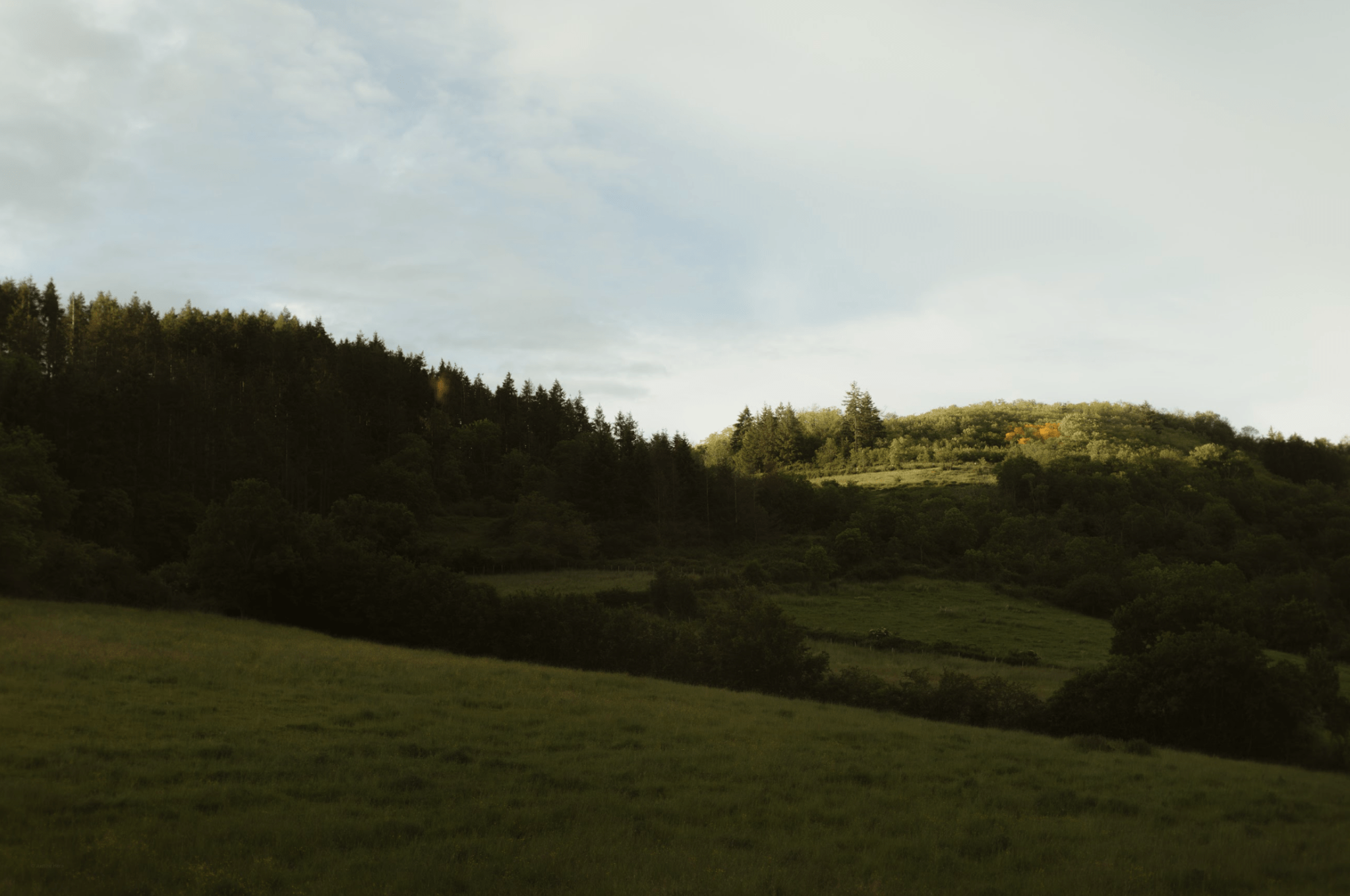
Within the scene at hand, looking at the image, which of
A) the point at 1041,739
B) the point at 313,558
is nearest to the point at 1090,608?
the point at 1041,739

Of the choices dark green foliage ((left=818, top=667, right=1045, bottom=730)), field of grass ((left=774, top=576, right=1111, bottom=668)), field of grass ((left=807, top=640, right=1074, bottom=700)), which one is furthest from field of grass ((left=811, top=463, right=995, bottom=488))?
→ dark green foliage ((left=818, top=667, right=1045, bottom=730))

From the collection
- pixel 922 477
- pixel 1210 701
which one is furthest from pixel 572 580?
pixel 922 477

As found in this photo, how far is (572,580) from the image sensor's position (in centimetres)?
7738

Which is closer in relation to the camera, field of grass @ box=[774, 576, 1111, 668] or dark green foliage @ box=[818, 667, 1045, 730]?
dark green foliage @ box=[818, 667, 1045, 730]

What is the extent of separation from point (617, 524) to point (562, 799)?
94.3m

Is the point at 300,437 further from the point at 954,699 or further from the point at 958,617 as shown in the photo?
the point at 954,699

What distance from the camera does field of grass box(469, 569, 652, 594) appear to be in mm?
70125

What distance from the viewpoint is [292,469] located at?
9350 centimetres

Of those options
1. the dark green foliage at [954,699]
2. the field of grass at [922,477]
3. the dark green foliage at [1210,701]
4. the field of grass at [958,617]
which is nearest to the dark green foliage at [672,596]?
the field of grass at [958,617]

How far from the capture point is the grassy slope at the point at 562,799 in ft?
39.5

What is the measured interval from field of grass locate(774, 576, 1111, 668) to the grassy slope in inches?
1475

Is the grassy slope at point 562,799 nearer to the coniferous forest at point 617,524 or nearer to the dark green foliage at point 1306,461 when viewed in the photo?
the coniferous forest at point 617,524

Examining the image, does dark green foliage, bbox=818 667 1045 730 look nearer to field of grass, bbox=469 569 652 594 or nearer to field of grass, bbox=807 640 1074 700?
field of grass, bbox=807 640 1074 700

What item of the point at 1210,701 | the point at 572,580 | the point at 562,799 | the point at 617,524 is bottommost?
the point at 572,580
